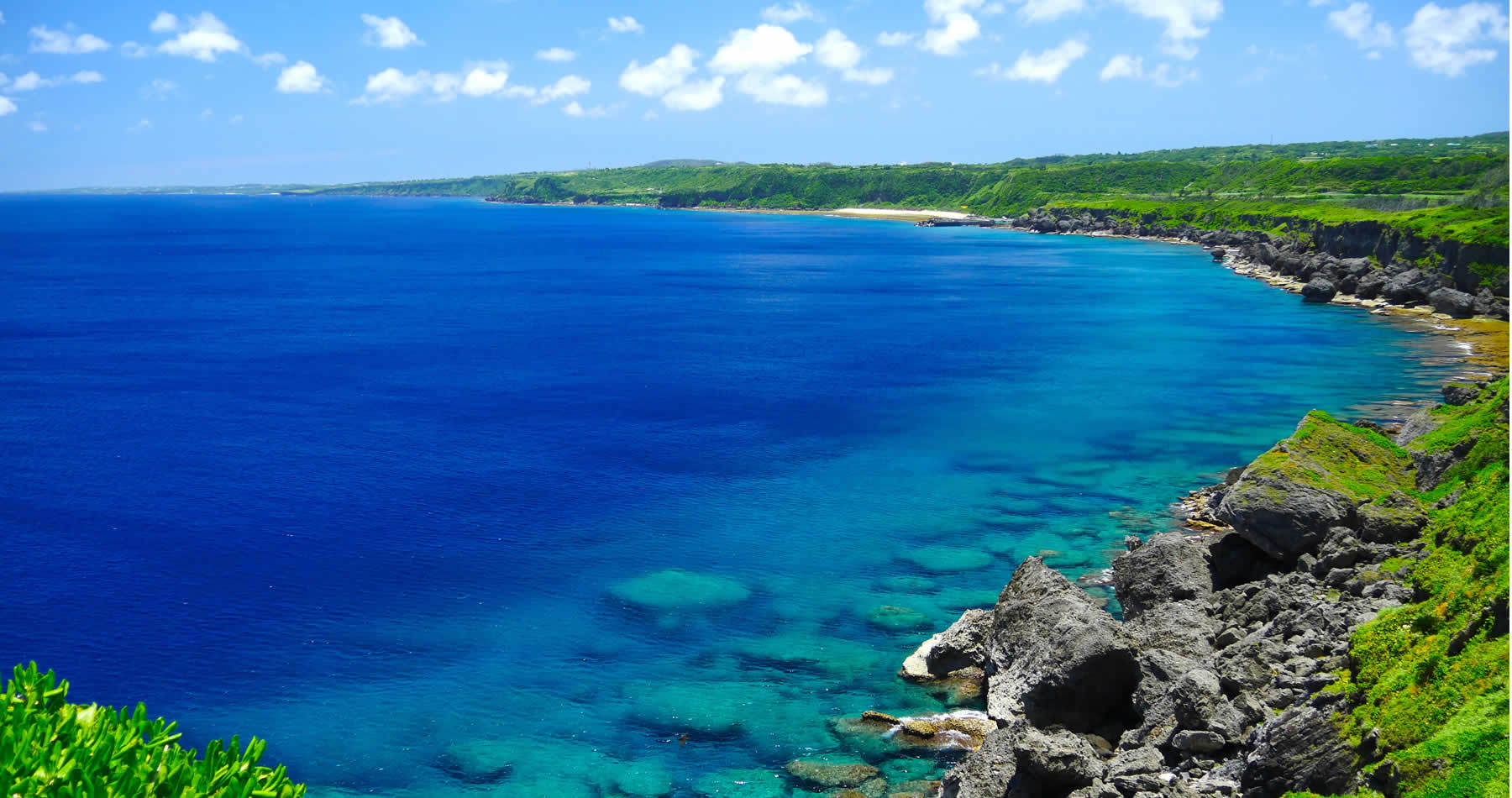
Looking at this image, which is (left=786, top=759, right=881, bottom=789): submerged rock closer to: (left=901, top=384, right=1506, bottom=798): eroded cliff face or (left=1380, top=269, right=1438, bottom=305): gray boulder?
(left=901, top=384, right=1506, bottom=798): eroded cliff face

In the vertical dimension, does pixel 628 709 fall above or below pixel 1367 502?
below

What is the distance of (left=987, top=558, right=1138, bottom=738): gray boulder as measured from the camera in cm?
2783

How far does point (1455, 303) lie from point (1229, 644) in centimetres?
9014

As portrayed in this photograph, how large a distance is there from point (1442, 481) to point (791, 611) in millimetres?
22098

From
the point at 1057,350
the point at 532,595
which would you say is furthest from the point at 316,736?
the point at 1057,350

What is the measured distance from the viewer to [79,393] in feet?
248

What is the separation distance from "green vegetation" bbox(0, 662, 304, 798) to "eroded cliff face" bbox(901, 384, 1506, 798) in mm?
15276

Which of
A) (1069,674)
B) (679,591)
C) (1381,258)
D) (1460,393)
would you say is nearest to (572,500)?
(679,591)

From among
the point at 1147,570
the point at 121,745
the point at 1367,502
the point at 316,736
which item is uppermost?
the point at 121,745

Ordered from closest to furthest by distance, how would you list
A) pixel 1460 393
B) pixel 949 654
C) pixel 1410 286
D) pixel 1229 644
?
pixel 1229 644 → pixel 949 654 → pixel 1460 393 → pixel 1410 286

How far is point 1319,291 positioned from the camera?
387 feet

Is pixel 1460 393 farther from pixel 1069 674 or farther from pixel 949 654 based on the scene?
pixel 1069 674

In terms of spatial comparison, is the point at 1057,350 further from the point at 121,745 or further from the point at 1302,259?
the point at 121,745

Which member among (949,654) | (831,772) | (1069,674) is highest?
(1069,674)
